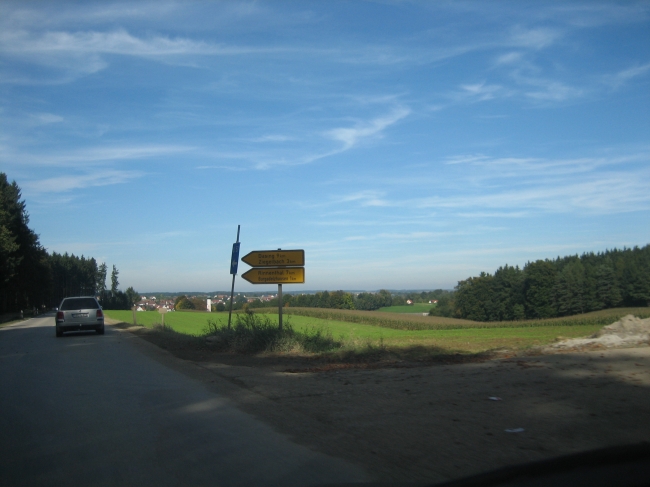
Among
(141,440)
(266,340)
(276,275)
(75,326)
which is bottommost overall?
(141,440)

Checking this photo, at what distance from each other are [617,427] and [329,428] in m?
3.10

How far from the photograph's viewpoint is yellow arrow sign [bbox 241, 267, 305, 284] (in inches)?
646

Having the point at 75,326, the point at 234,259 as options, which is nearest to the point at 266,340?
the point at 234,259

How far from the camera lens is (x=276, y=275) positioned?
16.6 meters

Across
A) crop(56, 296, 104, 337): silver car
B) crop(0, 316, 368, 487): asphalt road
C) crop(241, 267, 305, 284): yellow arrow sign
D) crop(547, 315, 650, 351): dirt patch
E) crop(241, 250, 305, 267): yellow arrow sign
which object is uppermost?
crop(241, 250, 305, 267): yellow arrow sign

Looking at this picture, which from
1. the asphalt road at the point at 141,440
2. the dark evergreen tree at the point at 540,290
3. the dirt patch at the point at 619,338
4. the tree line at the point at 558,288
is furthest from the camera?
the dark evergreen tree at the point at 540,290

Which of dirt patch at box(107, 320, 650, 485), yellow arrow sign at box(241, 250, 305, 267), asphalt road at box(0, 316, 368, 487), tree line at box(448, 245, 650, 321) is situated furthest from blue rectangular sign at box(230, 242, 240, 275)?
tree line at box(448, 245, 650, 321)

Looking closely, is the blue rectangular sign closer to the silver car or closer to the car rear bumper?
the silver car

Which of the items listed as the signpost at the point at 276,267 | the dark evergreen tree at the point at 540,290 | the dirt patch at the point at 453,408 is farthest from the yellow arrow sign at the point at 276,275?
the dark evergreen tree at the point at 540,290

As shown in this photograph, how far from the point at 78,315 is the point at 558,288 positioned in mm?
41671

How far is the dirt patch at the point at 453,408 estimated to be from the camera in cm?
499

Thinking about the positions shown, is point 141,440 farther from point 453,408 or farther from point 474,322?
point 474,322

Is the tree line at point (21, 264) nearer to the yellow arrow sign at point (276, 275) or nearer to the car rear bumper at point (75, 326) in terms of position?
the car rear bumper at point (75, 326)

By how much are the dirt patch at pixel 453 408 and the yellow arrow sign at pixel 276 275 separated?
5.59 metres
